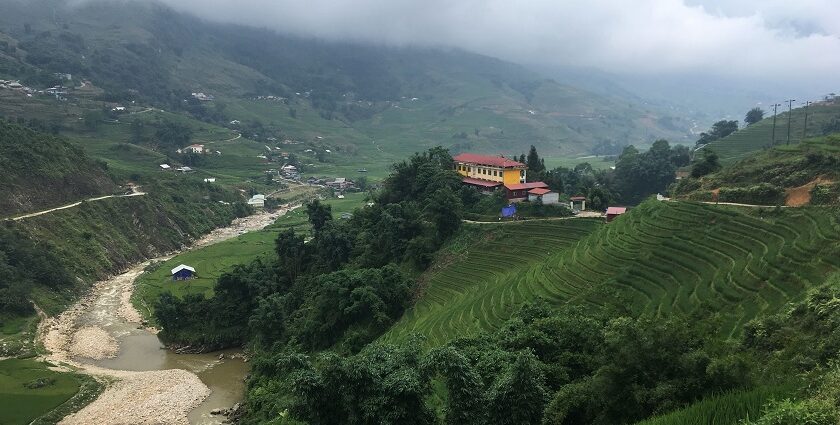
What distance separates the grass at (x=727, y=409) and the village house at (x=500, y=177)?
3275 cm

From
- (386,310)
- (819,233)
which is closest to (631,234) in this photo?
(819,233)

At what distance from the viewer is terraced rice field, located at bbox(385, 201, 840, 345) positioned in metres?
22.3

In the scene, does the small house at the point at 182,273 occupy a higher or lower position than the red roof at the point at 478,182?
lower

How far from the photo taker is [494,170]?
48.5 meters

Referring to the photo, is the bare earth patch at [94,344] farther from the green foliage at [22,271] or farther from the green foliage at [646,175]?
the green foliage at [646,175]

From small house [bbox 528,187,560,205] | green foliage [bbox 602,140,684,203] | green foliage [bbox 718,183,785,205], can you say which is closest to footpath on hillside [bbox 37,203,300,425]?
small house [bbox 528,187,560,205]

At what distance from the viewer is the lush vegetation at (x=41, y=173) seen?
59906 mm

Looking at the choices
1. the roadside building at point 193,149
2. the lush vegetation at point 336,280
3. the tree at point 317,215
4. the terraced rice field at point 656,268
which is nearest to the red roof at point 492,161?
the lush vegetation at point 336,280

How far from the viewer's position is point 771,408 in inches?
398

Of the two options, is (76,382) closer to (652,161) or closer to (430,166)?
(430,166)

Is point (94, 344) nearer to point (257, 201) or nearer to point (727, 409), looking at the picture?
point (727, 409)

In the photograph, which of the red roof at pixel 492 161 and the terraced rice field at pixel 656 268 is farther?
the red roof at pixel 492 161

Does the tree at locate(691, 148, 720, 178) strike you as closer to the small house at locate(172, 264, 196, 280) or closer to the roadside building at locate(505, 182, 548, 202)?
the roadside building at locate(505, 182, 548, 202)

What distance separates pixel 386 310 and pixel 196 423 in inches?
487
